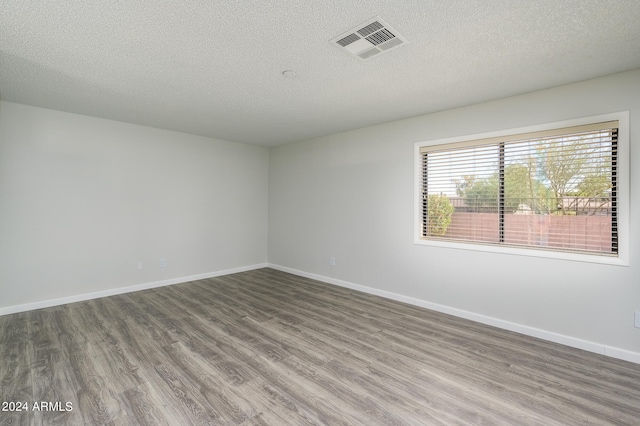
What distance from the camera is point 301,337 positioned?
291cm

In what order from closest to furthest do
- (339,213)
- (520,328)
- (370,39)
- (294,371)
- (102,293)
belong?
(370,39) < (294,371) < (520,328) < (102,293) < (339,213)

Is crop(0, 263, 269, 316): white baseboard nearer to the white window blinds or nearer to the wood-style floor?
the wood-style floor

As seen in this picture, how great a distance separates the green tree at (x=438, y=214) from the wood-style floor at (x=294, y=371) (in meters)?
1.07

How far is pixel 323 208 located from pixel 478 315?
284cm

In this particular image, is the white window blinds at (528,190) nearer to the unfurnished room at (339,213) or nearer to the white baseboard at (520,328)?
the unfurnished room at (339,213)

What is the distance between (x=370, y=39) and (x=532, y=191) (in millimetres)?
2384

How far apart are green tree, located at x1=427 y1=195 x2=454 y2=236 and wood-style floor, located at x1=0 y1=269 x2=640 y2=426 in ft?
3.50

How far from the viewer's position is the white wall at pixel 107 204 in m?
3.53

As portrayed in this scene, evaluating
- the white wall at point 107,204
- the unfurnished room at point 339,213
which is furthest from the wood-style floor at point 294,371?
the white wall at point 107,204

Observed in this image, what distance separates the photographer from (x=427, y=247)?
3.79 metres

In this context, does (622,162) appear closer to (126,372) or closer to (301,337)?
(301,337)

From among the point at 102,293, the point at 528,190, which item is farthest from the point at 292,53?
the point at 102,293

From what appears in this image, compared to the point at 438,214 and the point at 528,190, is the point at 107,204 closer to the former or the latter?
the point at 438,214

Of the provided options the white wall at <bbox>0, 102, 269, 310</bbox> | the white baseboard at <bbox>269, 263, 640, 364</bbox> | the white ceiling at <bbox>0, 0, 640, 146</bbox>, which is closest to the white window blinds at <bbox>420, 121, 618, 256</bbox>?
the white ceiling at <bbox>0, 0, 640, 146</bbox>
